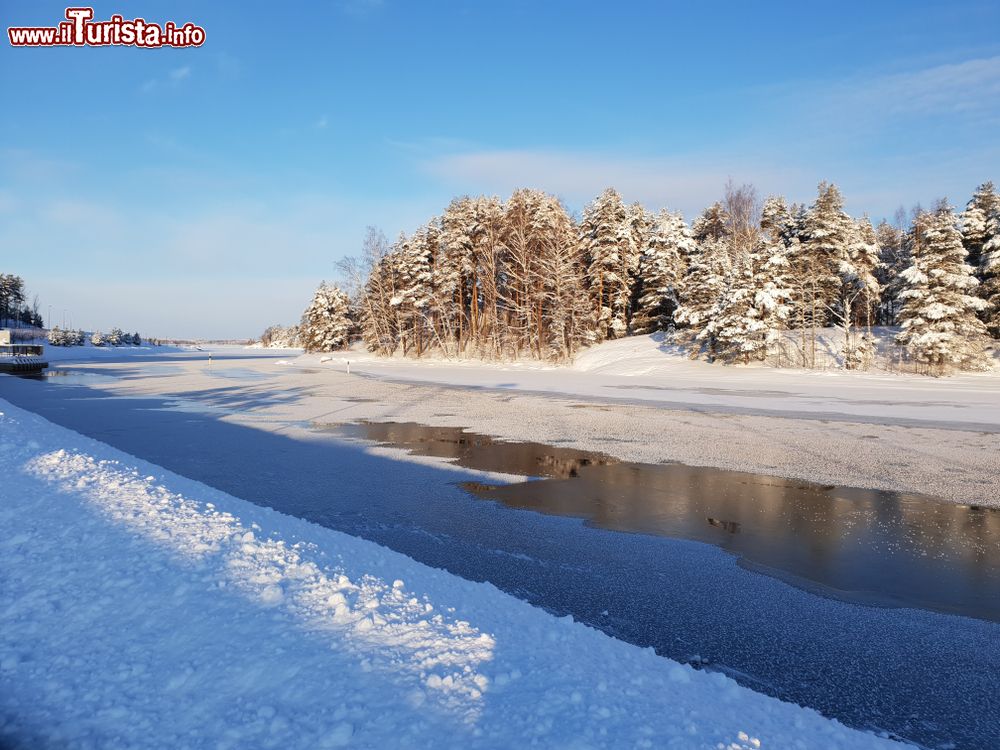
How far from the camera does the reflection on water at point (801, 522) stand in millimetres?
5414

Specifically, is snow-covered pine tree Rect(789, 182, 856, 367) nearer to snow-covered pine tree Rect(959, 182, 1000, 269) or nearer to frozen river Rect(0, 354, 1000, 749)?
snow-covered pine tree Rect(959, 182, 1000, 269)

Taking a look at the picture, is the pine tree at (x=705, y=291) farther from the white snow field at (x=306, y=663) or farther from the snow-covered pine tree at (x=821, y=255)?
the white snow field at (x=306, y=663)

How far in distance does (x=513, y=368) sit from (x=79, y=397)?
97.1 feet

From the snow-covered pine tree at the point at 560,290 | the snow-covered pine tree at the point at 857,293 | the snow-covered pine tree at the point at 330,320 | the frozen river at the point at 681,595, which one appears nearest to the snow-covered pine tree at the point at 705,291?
the snow-covered pine tree at the point at 857,293

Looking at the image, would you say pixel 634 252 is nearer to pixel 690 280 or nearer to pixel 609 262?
pixel 609 262

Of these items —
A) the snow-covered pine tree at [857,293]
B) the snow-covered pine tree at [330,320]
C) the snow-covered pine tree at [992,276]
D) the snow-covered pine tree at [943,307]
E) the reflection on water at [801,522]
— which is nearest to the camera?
the reflection on water at [801,522]

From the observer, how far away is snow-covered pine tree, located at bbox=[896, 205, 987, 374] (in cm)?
3294

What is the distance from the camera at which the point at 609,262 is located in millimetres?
50812

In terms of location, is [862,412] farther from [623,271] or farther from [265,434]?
[623,271]

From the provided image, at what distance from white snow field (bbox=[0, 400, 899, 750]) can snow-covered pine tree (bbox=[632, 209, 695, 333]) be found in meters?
46.2

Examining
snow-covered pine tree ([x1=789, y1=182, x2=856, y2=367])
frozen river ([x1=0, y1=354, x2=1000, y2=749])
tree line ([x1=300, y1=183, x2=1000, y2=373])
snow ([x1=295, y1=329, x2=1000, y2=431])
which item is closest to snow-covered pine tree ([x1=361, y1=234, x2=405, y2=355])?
tree line ([x1=300, y1=183, x2=1000, y2=373])

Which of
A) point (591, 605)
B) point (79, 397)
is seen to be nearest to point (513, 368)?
point (79, 397)

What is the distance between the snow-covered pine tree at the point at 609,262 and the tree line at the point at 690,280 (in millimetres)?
169

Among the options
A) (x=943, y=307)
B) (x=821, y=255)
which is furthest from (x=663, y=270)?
(x=943, y=307)
